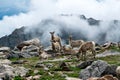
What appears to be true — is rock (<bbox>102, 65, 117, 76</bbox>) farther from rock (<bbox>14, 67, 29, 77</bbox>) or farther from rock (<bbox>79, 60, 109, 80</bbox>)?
rock (<bbox>14, 67, 29, 77</bbox>)

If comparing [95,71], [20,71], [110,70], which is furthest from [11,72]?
[110,70]

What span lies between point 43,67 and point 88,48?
8.58 m

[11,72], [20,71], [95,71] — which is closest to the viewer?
[95,71]

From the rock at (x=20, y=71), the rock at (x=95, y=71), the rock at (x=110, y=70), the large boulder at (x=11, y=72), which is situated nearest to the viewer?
the rock at (x=110, y=70)

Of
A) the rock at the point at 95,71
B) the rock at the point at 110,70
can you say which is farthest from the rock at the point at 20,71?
the rock at the point at 110,70

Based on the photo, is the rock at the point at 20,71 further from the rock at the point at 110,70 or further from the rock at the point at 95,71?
the rock at the point at 110,70

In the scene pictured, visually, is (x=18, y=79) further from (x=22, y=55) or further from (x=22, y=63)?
(x=22, y=55)

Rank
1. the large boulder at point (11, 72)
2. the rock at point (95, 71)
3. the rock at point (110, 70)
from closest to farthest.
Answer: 1. the rock at point (110, 70)
2. the rock at point (95, 71)
3. the large boulder at point (11, 72)

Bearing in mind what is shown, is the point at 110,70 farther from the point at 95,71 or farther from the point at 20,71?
the point at 20,71

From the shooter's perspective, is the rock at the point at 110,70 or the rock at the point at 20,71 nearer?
the rock at the point at 110,70

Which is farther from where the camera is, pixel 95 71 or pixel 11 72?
pixel 11 72

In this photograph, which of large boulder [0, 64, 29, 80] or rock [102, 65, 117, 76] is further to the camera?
large boulder [0, 64, 29, 80]

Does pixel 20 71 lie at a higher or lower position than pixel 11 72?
lower

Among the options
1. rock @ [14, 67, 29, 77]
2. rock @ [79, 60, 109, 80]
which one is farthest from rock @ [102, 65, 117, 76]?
rock @ [14, 67, 29, 77]
